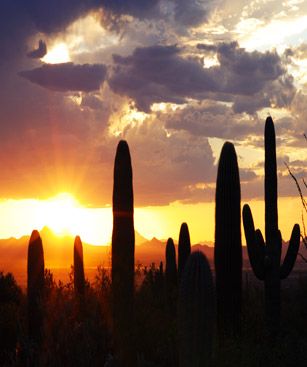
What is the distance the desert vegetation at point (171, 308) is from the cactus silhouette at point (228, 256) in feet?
0.08

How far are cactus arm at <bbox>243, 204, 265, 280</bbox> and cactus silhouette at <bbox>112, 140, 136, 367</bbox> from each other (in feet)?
10.5

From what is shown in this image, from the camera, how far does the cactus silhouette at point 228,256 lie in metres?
15.7

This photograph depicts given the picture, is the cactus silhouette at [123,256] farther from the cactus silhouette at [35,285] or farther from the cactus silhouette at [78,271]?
the cactus silhouette at [78,271]

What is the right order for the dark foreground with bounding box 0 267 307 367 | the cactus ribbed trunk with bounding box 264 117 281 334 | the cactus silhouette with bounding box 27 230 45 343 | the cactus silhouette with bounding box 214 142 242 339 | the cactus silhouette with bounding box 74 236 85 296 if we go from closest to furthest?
the dark foreground with bounding box 0 267 307 367, the cactus silhouette with bounding box 214 142 242 339, the cactus silhouette with bounding box 27 230 45 343, the cactus ribbed trunk with bounding box 264 117 281 334, the cactus silhouette with bounding box 74 236 85 296

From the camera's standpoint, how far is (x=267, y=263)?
62.2 feet

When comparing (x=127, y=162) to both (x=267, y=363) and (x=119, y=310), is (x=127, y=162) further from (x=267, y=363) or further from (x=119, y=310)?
(x=267, y=363)

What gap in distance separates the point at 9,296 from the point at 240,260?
10.8 meters

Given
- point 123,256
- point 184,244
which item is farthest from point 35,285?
point 184,244

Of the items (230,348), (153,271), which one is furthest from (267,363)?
(153,271)

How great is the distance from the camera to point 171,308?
19.4m

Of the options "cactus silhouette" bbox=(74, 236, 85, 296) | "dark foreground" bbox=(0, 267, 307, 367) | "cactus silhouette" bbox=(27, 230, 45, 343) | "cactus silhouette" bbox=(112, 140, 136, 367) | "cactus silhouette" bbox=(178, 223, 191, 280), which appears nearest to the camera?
"dark foreground" bbox=(0, 267, 307, 367)

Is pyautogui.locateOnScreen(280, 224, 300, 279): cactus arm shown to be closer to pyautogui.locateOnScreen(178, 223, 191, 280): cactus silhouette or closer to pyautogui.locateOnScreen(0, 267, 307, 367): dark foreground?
pyautogui.locateOnScreen(0, 267, 307, 367): dark foreground

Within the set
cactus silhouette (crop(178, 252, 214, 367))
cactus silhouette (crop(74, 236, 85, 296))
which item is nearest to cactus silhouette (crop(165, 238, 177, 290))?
cactus silhouette (crop(74, 236, 85, 296))

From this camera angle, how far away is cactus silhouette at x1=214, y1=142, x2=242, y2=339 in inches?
619
